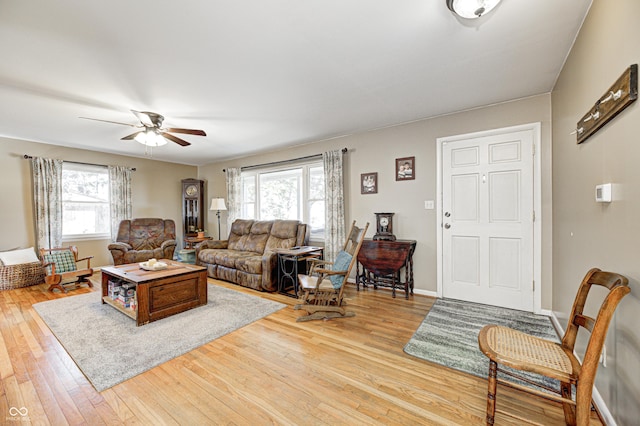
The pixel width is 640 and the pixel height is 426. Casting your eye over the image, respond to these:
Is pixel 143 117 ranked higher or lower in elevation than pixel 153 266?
higher

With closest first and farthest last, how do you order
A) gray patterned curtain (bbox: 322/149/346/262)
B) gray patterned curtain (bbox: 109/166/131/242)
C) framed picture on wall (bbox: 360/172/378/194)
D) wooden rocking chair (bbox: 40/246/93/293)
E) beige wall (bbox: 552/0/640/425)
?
beige wall (bbox: 552/0/640/425) → wooden rocking chair (bbox: 40/246/93/293) → framed picture on wall (bbox: 360/172/378/194) → gray patterned curtain (bbox: 322/149/346/262) → gray patterned curtain (bbox: 109/166/131/242)

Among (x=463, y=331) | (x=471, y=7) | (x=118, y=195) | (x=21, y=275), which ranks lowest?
(x=463, y=331)

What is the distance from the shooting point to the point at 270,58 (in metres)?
2.07

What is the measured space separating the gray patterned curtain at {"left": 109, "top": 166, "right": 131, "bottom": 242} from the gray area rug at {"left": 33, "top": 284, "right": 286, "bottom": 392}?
6.97 feet

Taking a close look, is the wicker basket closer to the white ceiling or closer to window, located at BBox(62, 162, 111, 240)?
window, located at BBox(62, 162, 111, 240)

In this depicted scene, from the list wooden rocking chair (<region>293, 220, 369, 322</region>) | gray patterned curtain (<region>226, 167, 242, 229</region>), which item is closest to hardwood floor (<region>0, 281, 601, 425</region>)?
wooden rocking chair (<region>293, 220, 369, 322</region>)

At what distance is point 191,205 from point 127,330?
13.3 ft

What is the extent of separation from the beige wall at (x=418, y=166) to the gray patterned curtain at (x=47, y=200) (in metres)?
4.56

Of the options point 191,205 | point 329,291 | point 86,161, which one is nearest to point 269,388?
point 329,291

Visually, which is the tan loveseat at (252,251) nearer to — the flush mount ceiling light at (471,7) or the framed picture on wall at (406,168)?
the framed picture on wall at (406,168)

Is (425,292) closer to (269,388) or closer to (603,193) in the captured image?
(603,193)

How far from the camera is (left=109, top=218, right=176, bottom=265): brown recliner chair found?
14.9ft

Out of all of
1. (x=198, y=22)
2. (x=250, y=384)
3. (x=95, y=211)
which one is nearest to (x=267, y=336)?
(x=250, y=384)

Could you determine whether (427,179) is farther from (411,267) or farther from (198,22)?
(198,22)
